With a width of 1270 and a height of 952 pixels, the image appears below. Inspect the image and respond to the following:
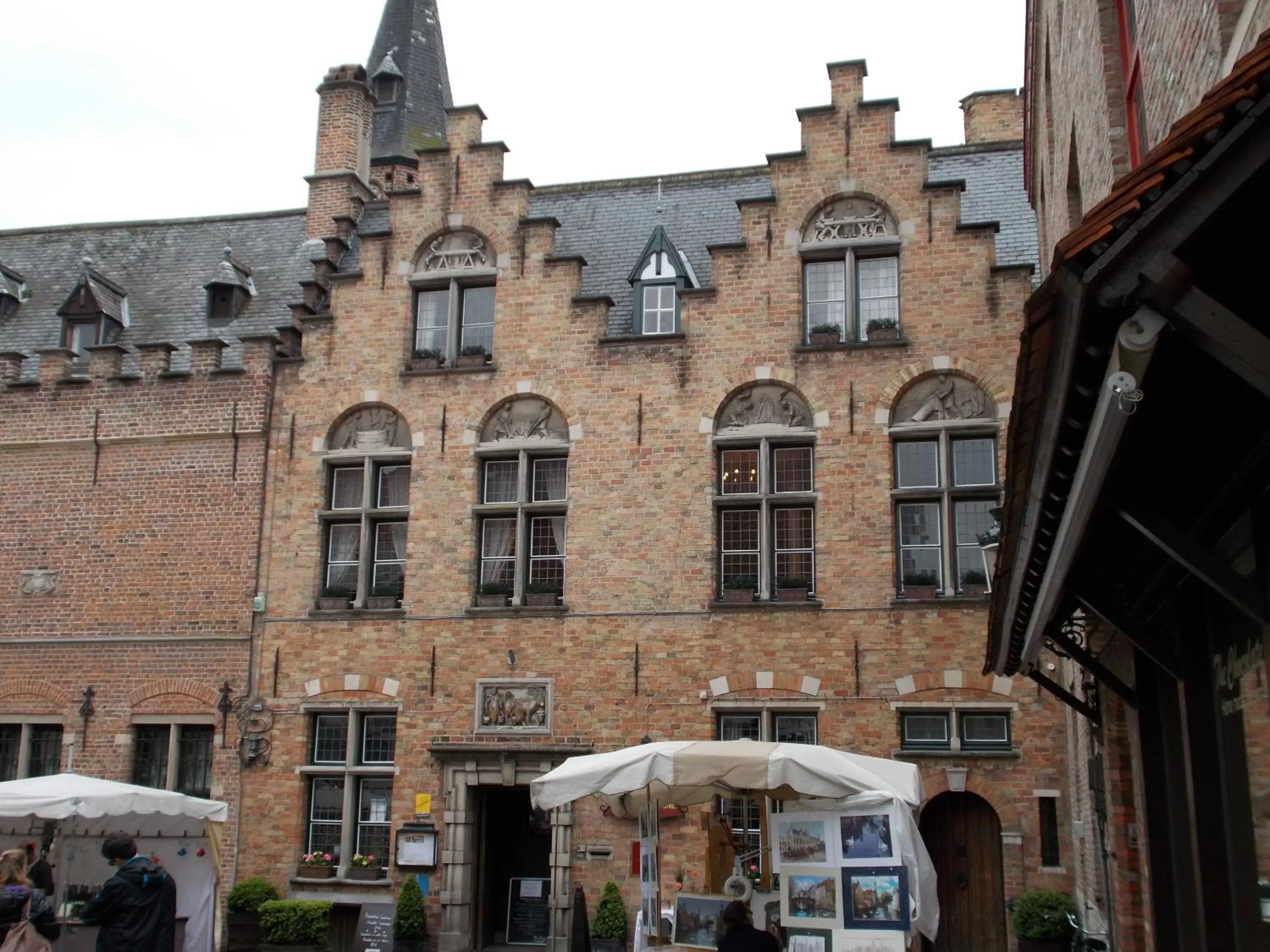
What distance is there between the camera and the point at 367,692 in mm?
18531

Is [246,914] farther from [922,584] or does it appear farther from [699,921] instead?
[922,584]

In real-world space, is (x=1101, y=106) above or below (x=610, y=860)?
above

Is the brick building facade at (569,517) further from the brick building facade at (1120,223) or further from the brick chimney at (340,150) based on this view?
the brick chimney at (340,150)

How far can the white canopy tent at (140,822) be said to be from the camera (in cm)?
1311

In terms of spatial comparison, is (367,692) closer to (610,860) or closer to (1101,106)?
(610,860)

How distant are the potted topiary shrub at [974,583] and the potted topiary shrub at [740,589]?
2.62 m

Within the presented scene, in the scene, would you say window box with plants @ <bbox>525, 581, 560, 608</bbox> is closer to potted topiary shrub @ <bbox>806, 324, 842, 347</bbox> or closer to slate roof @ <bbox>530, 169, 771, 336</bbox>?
slate roof @ <bbox>530, 169, 771, 336</bbox>

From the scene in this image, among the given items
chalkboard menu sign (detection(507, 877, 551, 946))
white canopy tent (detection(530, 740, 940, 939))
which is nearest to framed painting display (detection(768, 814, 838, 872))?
white canopy tent (detection(530, 740, 940, 939))

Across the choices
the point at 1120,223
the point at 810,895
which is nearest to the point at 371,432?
the point at 810,895

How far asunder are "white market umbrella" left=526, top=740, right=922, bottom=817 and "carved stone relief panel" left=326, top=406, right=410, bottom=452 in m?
9.05

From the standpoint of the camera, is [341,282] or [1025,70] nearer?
[1025,70]

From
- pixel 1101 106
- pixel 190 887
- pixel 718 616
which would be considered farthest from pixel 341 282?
pixel 1101 106

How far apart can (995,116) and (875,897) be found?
16.4m

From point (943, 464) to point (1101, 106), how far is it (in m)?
8.35
